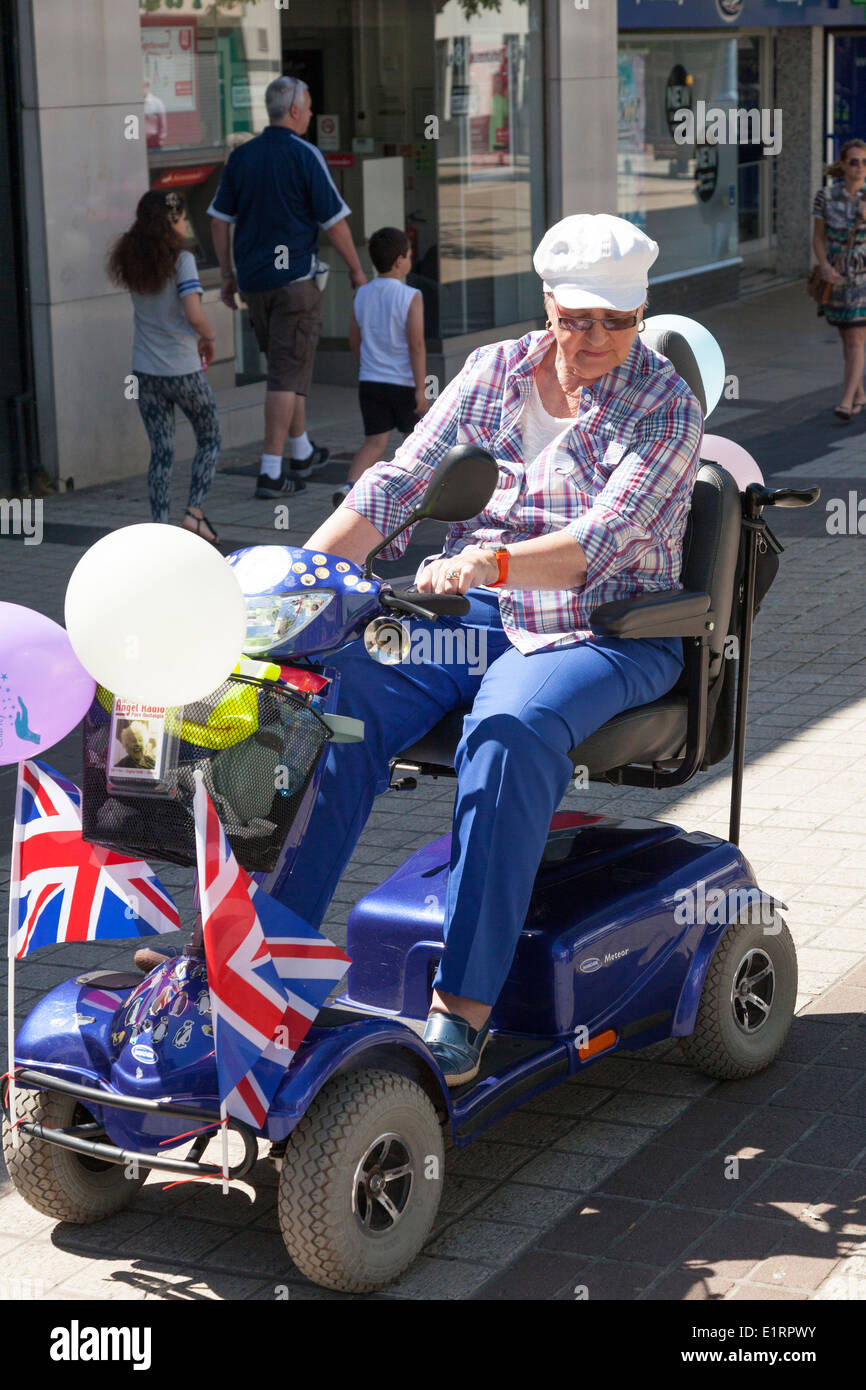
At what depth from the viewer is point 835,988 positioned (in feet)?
14.2

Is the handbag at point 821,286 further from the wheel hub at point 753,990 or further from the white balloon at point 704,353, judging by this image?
the wheel hub at point 753,990

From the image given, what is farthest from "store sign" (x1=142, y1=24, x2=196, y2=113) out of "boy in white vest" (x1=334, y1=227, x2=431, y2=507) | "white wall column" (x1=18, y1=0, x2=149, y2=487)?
"boy in white vest" (x1=334, y1=227, x2=431, y2=507)

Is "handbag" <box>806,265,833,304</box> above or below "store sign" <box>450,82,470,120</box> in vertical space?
below

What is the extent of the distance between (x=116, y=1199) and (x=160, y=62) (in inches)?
379

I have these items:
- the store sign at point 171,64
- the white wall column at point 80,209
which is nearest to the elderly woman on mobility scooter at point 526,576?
the white wall column at point 80,209

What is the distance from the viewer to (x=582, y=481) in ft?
12.0

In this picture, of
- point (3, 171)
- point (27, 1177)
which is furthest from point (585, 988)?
point (3, 171)

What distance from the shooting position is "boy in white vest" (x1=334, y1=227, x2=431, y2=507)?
9562 millimetres

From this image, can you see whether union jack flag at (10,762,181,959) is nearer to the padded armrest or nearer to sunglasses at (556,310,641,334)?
the padded armrest

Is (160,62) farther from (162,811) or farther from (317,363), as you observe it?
(162,811)

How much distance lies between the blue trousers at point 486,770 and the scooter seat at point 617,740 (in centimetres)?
4

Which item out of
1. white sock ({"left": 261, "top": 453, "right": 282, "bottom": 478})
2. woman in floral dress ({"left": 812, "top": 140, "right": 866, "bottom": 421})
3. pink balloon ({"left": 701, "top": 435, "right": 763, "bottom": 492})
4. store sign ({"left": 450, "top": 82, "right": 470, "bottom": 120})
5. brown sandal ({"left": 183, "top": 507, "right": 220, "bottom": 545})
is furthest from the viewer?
store sign ({"left": 450, "top": 82, "right": 470, "bottom": 120})

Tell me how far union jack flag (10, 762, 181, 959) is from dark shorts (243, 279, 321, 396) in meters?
6.99

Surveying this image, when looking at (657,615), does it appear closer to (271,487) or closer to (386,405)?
→ (386,405)
